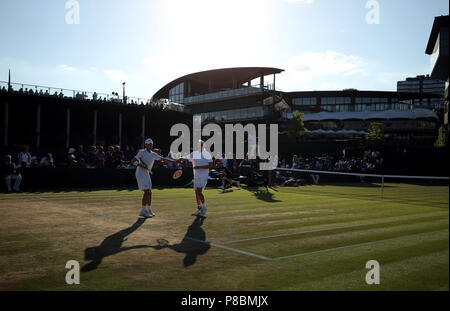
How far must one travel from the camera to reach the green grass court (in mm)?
5684

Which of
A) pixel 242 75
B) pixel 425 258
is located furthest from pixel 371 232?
pixel 242 75

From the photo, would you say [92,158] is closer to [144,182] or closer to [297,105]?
[144,182]

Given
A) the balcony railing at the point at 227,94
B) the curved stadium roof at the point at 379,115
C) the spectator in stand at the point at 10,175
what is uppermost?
the balcony railing at the point at 227,94

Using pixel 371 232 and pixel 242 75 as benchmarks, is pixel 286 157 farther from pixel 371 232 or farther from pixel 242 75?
pixel 242 75

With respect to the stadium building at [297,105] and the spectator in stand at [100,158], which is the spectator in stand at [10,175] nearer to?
the spectator in stand at [100,158]

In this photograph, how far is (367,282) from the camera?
219 inches

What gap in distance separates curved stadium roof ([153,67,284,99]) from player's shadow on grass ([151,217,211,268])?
69.1m

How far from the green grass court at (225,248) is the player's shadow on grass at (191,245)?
0.07 ft

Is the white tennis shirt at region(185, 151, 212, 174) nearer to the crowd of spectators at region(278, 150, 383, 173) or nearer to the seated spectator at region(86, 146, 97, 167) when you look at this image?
the seated spectator at region(86, 146, 97, 167)

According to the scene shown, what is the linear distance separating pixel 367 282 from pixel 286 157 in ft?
118

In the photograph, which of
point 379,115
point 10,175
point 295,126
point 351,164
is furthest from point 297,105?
point 10,175

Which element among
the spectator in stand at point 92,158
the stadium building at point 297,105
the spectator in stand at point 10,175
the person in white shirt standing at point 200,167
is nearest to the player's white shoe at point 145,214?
the person in white shirt standing at point 200,167

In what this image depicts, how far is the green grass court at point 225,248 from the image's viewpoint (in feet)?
Answer: 18.6

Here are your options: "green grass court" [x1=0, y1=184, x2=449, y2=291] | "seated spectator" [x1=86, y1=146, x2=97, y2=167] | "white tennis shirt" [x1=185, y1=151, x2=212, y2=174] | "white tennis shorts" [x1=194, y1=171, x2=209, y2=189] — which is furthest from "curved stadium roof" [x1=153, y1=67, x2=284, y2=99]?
"white tennis shorts" [x1=194, y1=171, x2=209, y2=189]
